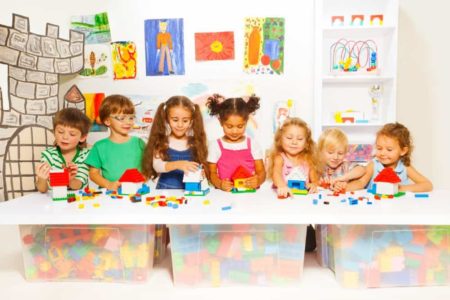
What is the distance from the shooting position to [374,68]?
250cm

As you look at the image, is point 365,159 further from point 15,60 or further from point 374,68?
point 15,60

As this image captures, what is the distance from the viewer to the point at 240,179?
166cm

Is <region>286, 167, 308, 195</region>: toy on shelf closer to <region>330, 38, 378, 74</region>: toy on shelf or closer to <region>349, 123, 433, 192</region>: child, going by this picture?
<region>349, 123, 433, 192</region>: child

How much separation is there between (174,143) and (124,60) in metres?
0.80

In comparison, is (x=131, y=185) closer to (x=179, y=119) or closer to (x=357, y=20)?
(x=179, y=119)

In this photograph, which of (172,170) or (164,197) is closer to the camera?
(164,197)

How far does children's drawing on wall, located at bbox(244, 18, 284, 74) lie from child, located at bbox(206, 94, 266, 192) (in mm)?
599

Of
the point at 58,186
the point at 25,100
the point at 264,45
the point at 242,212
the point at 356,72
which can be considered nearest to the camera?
the point at 242,212

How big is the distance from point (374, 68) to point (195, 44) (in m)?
1.03

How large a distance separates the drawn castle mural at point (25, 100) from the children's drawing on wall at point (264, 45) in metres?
1.01

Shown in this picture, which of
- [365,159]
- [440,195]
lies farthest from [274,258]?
[365,159]

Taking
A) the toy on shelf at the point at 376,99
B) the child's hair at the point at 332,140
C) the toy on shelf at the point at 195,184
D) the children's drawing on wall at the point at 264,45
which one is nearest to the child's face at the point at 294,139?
the child's hair at the point at 332,140

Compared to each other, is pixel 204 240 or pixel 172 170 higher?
pixel 172 170

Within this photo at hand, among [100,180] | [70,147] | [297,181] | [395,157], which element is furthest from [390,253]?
[70,147]
